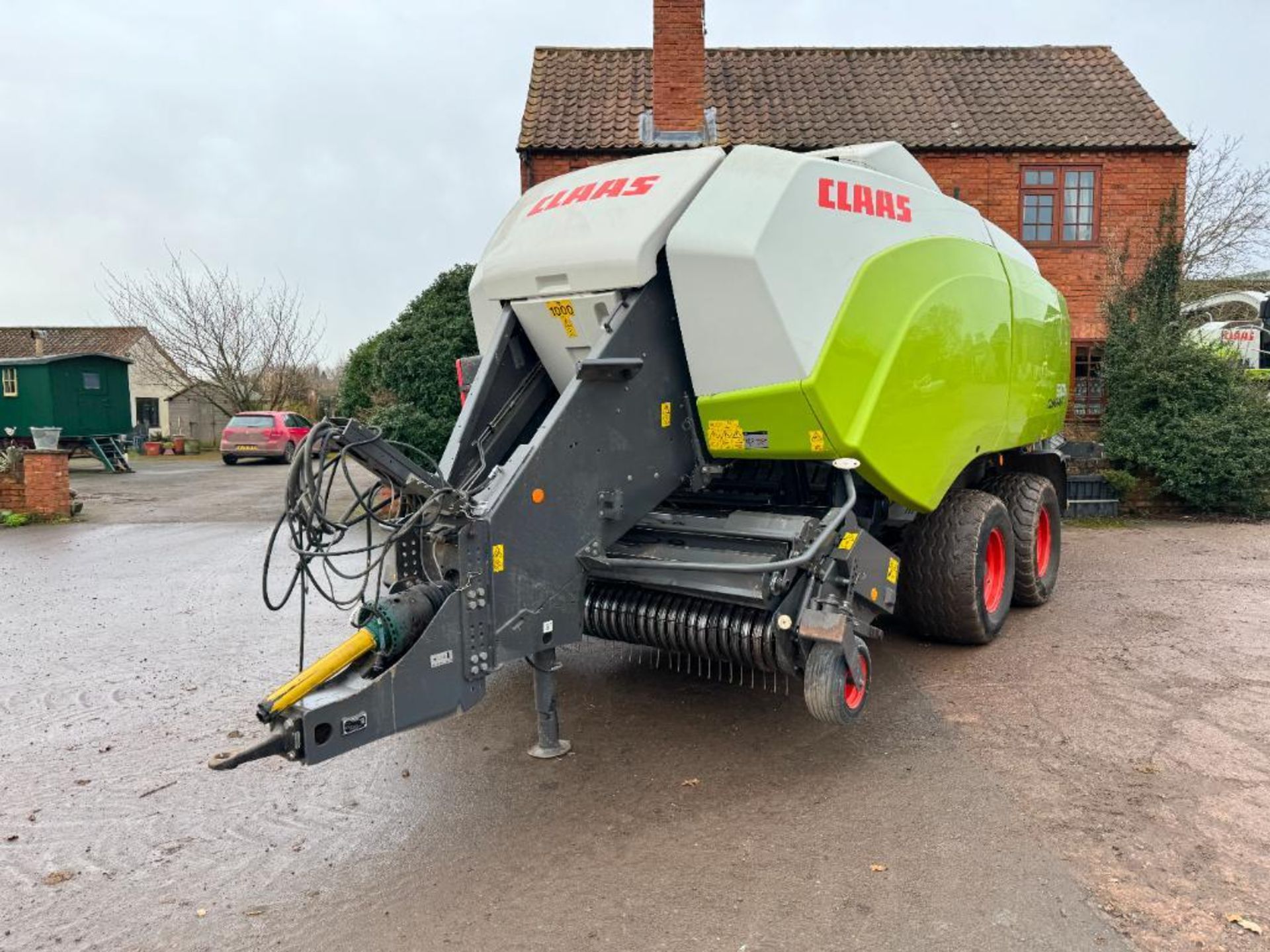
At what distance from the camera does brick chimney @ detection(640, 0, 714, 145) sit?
1355cm

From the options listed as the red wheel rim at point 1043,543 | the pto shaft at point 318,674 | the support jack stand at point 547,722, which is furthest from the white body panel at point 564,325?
the red wheel rim at point 1043,543

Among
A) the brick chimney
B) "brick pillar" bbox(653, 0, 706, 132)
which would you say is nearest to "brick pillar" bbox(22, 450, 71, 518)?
the brick chimney

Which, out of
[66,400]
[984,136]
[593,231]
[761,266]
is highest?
[984,136]

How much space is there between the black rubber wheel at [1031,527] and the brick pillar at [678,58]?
29.6 feet

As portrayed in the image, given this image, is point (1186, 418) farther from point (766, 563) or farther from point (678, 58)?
point (766, 563)

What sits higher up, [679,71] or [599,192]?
[679,71]

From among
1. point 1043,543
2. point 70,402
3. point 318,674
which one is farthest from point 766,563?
point 70,402

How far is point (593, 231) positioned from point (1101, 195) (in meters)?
12.9

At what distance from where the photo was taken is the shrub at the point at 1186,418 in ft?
36.5

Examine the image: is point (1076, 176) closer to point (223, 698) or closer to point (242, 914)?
point (223, 698)

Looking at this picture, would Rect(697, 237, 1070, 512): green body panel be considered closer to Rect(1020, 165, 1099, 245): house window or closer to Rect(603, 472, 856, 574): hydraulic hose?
Rect(603, 472, 856, 574): hydraulic hose

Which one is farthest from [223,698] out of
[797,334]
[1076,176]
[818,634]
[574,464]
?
[1076,176]

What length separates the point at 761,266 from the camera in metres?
3.97

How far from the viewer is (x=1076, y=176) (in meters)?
14.5
